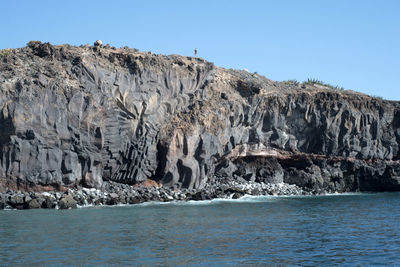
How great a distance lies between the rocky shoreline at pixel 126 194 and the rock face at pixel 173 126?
133 cm

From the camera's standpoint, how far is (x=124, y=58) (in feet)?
160

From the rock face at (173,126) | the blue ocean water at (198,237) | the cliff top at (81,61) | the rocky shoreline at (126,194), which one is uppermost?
the cliff top at (81,61)

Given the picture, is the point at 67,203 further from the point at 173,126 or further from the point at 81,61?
the point at 173,126

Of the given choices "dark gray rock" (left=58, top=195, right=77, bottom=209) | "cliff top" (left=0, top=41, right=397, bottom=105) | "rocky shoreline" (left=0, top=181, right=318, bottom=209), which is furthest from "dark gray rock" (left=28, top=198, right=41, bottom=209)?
"cliff top" (left=0, top=41, right=397, bottom=105)

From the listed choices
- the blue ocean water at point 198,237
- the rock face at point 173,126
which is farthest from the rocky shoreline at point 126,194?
the blue ocean water at point 198,237

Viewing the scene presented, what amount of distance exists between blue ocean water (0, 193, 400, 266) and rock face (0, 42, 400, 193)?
24.1 feet

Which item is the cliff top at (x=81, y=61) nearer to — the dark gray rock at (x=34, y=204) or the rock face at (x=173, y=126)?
the rock face at (x=173, y=126)

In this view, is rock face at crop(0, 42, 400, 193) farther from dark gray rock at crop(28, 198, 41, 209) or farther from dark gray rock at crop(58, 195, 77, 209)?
dark gray rock at crop(58, 195, 77, 209)

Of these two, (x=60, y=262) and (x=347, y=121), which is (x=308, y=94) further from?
(x=60, y=262)

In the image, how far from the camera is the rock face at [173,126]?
136 ft

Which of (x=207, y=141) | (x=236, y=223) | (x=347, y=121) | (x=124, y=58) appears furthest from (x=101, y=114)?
(x=347, y=121)

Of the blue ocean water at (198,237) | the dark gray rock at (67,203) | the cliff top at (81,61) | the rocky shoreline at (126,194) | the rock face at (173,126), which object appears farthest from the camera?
the cliff top at (81,61)

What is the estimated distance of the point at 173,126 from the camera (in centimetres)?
4978

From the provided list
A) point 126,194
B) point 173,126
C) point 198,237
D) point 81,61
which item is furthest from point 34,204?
point 198,237
